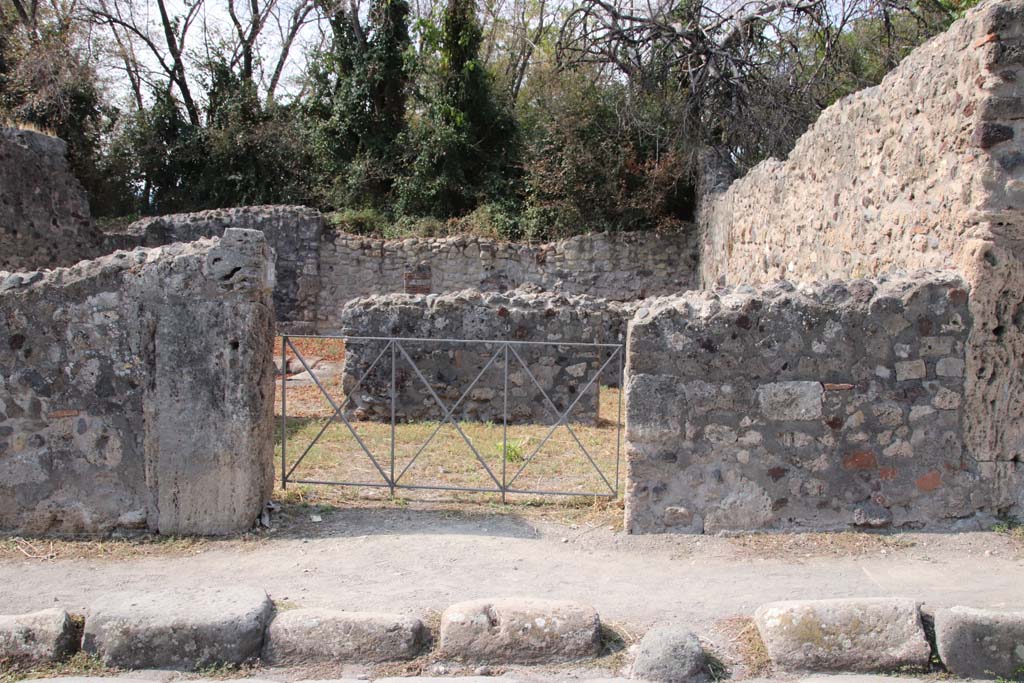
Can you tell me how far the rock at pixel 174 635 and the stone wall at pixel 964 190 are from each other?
4.23m

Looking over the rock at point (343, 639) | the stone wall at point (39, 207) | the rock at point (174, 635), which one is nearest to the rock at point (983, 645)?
the rock at point (343, 639)

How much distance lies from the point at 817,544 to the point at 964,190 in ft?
8.05

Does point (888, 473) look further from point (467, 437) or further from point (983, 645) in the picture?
point (467, 437)

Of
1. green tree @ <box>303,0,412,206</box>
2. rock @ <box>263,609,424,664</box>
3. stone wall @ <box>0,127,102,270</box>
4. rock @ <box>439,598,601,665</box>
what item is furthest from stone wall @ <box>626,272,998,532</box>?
green tree @ <box>303,0,412,206</box>

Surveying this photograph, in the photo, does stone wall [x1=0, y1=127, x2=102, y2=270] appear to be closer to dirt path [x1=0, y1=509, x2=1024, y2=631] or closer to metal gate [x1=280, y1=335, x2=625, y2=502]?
metal gate [x1=280, y1=335, x2=625, y2=502]

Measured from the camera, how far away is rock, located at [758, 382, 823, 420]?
494cm

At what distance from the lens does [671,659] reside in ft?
11.7

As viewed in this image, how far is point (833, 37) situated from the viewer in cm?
1551

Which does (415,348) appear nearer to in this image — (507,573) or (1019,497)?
(507,573)

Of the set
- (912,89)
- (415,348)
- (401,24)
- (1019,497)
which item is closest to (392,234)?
(401,24)

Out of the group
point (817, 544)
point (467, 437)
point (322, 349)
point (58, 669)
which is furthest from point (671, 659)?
point (322, 349)

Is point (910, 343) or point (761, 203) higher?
point (761, 203)

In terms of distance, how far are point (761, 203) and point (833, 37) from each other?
7.20 meters

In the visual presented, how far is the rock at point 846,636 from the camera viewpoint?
3645 mm
